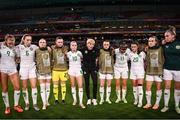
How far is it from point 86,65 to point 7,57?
2178 millimetres

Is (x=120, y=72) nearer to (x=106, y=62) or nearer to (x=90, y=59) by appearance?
(x=106, y=62)

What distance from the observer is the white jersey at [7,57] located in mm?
8117

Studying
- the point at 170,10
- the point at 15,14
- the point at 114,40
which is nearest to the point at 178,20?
the point at 170,10

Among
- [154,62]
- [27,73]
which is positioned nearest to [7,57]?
[27,73]

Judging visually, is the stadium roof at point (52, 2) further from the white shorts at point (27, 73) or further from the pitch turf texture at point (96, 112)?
the white shorts at point (27, 73)

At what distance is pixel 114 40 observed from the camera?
32.4 metres

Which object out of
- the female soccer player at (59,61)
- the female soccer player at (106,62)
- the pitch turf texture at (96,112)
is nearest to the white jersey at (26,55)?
the female soccer player at (59,61)

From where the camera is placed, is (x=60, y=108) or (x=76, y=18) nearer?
(x=60, y=108)

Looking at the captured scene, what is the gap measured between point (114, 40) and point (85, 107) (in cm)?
2404

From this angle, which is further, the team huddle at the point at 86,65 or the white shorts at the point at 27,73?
the white shorts at the point at 27,73

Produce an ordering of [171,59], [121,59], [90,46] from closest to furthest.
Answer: [171,59], [90,46], [121,59]

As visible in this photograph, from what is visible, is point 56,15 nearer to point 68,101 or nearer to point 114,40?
point 114,40

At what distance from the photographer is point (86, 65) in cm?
881

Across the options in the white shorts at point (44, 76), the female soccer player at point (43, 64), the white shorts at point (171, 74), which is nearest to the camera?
the white shorts at point (171, 74)
